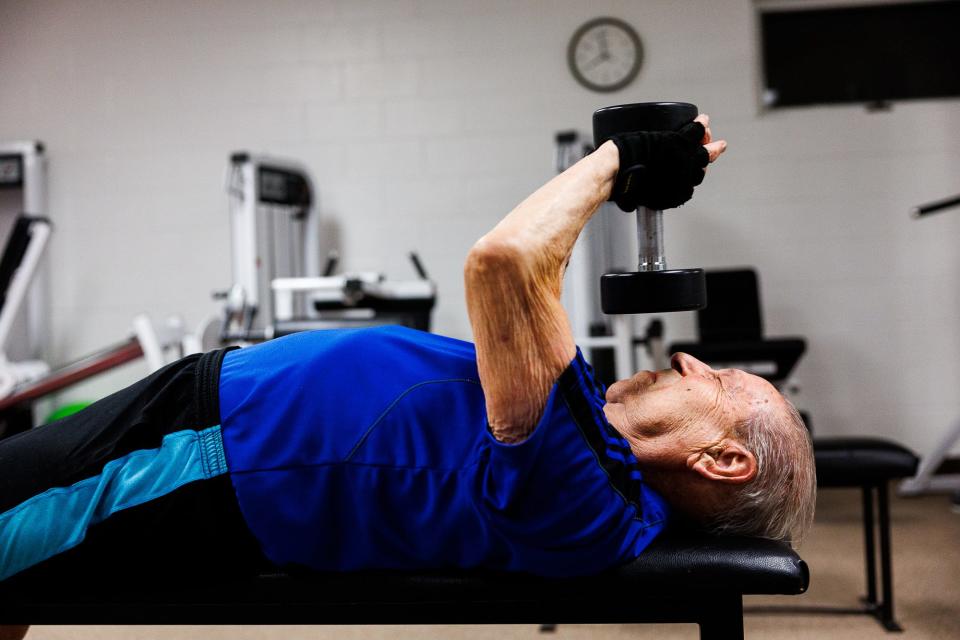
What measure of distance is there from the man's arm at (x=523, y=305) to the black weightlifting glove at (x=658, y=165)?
9 centimetres

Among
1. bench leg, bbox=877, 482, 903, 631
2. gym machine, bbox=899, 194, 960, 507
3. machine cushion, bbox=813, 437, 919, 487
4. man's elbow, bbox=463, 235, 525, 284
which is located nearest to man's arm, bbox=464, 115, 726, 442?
man's elbow, bbox=463, 235, 525, 284

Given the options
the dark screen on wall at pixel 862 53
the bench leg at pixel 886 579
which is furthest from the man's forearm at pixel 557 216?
the dark screen on wall at pixel 862 53

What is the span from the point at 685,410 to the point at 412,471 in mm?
365

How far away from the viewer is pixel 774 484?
3.64ft

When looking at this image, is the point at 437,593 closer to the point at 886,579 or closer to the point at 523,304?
the point at 523,304

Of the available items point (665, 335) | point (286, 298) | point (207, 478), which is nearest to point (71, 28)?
point (286, 298)

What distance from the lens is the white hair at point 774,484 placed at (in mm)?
1095

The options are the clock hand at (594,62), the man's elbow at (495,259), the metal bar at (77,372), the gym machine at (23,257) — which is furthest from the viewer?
the clock hand at (594,62)

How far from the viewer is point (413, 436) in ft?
3.38

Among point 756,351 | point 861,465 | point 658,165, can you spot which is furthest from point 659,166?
point 756,351

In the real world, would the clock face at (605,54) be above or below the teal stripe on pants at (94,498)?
above

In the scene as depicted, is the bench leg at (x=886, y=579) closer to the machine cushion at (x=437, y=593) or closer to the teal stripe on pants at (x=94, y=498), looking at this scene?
the machine cushion at (x=437, y=593)

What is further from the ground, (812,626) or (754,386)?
(754,386)

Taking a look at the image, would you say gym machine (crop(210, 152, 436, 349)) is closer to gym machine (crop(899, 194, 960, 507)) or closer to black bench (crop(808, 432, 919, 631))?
black bench (crop(808, 432, 919, 631))
